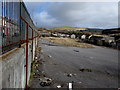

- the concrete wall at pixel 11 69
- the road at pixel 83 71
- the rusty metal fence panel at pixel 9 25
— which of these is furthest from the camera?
the road at pixel 83 71

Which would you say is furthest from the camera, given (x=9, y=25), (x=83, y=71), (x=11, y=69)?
(x=83, y=71)

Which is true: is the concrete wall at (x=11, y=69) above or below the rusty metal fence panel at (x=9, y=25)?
below

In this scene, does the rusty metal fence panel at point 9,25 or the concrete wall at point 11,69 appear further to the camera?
the rusty metal fence panel at point 9,25

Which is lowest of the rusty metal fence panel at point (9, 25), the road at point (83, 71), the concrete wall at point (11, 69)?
the road at point (83, 71)

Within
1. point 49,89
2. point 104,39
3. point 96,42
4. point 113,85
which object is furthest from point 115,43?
point 49,89

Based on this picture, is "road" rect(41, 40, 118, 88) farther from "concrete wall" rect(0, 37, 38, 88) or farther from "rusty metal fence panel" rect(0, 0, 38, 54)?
"rusty metal fence panel" rect(0, 0, 38, 54)

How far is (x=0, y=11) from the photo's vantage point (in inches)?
94.2

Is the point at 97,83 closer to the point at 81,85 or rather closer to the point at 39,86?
the point at 81,85

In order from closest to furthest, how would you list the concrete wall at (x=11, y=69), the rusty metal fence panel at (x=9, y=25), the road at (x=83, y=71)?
the concrete wall at (x=11, y=69), the rusty metal fence panel at (x=9, y=25), the road at (x=83, y=71)

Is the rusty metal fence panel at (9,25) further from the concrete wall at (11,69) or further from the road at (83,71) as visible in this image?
the road at (83,71)

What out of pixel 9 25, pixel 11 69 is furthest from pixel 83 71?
pixel 11 69

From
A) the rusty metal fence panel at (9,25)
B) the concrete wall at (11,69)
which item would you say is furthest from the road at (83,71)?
the rusty metal fence panel at (9,25)

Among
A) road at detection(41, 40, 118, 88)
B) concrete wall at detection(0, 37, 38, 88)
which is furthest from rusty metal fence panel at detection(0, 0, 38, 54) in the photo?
road at detection(41, 40, 118, 88)

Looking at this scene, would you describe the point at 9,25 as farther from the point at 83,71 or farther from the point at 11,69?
the point at 83,71
